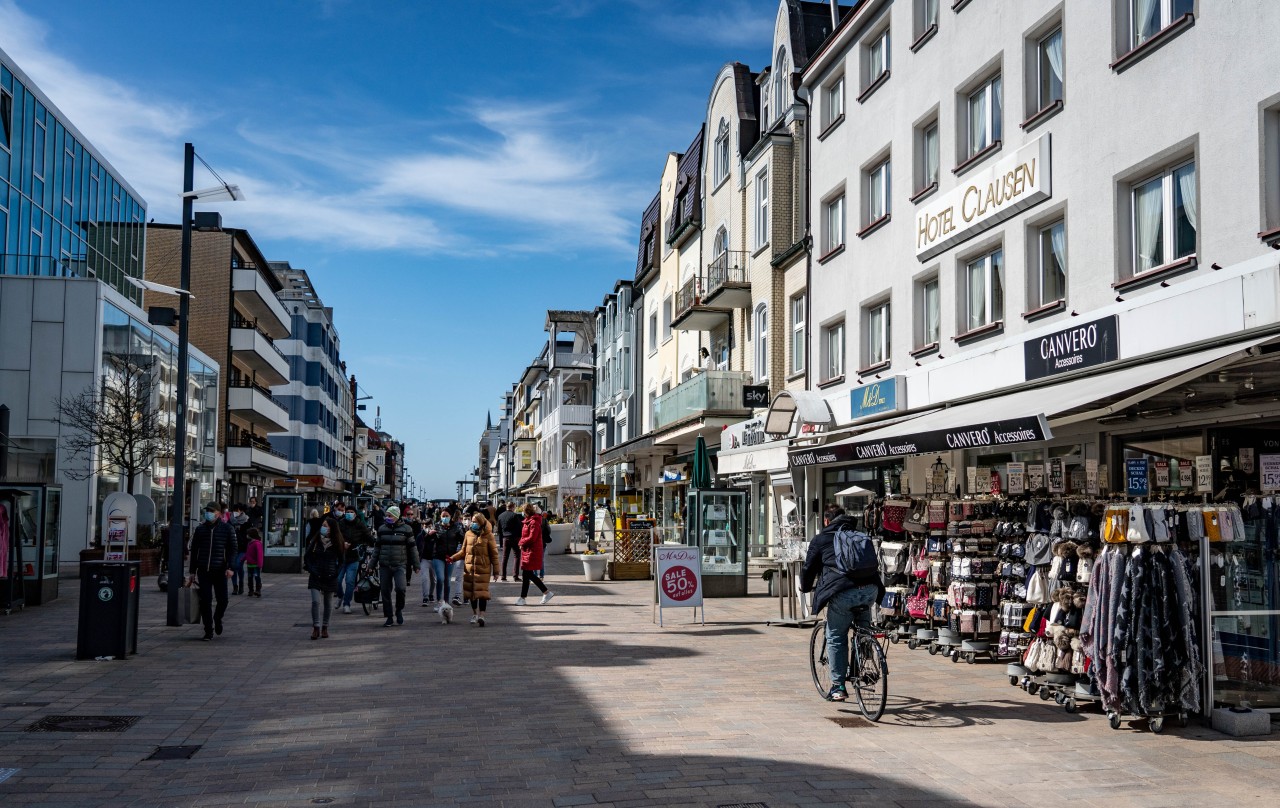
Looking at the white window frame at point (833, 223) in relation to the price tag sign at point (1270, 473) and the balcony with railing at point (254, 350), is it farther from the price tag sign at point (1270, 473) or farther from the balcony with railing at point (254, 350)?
the balcony with railing at point (254, 350)

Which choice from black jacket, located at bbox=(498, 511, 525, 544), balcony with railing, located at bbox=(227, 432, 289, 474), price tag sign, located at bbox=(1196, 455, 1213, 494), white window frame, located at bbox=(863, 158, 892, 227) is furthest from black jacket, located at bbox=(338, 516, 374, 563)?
balcony with railing, located at bbox=(227, 432, 289, 474)

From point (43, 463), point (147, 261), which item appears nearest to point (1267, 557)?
point (43, 463)

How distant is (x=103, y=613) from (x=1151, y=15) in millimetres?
13646

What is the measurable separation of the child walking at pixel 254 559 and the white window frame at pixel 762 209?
45.5 ft

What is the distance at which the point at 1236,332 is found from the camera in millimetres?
10773

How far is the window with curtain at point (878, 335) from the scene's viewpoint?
20859 millimetres

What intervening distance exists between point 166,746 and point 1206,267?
423 inches

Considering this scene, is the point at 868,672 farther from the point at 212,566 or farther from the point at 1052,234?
the point at 212,566

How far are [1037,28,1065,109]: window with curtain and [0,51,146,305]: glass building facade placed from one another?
89.2ft

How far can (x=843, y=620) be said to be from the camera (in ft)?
31.1

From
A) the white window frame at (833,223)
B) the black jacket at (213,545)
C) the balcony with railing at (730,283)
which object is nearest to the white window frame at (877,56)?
the white window frame at (833,223)

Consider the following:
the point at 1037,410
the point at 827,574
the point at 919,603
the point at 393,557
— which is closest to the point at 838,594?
the point at 827,574

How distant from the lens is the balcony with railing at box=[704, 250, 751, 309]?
95.7 ft

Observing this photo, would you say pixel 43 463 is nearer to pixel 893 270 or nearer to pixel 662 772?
pixel 893 270
